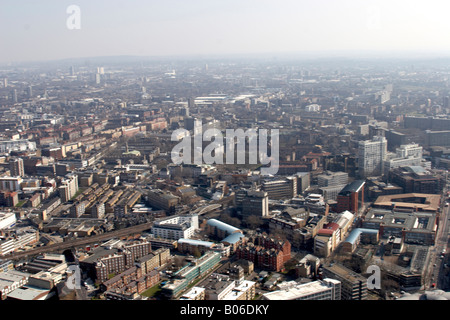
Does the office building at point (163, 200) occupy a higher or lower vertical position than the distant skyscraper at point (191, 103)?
lower

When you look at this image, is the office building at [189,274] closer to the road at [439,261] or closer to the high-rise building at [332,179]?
the road at [439,261]

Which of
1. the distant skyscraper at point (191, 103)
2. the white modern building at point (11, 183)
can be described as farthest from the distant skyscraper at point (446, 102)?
the white modern building at point (11, 183)

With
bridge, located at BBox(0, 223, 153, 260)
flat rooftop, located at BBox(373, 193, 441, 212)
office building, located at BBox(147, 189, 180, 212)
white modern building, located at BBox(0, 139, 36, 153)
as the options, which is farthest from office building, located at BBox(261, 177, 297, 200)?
white modern building, located at BBox(0, 139, 36, 153)

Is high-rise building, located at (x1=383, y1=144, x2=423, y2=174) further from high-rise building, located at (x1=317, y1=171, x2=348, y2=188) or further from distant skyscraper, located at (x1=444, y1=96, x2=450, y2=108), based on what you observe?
distant skyscraper, located at (x1=444, y1=96, x2=450, y2=108)

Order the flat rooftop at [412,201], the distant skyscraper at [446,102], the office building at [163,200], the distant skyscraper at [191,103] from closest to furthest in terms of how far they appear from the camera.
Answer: the flat rooftop at [412,201] < the office building at [163,200] < the distant skyscraper at [446,102] < the distant skyscraper at [191,103]

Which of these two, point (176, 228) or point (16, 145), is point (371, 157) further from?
point (16, 145)
